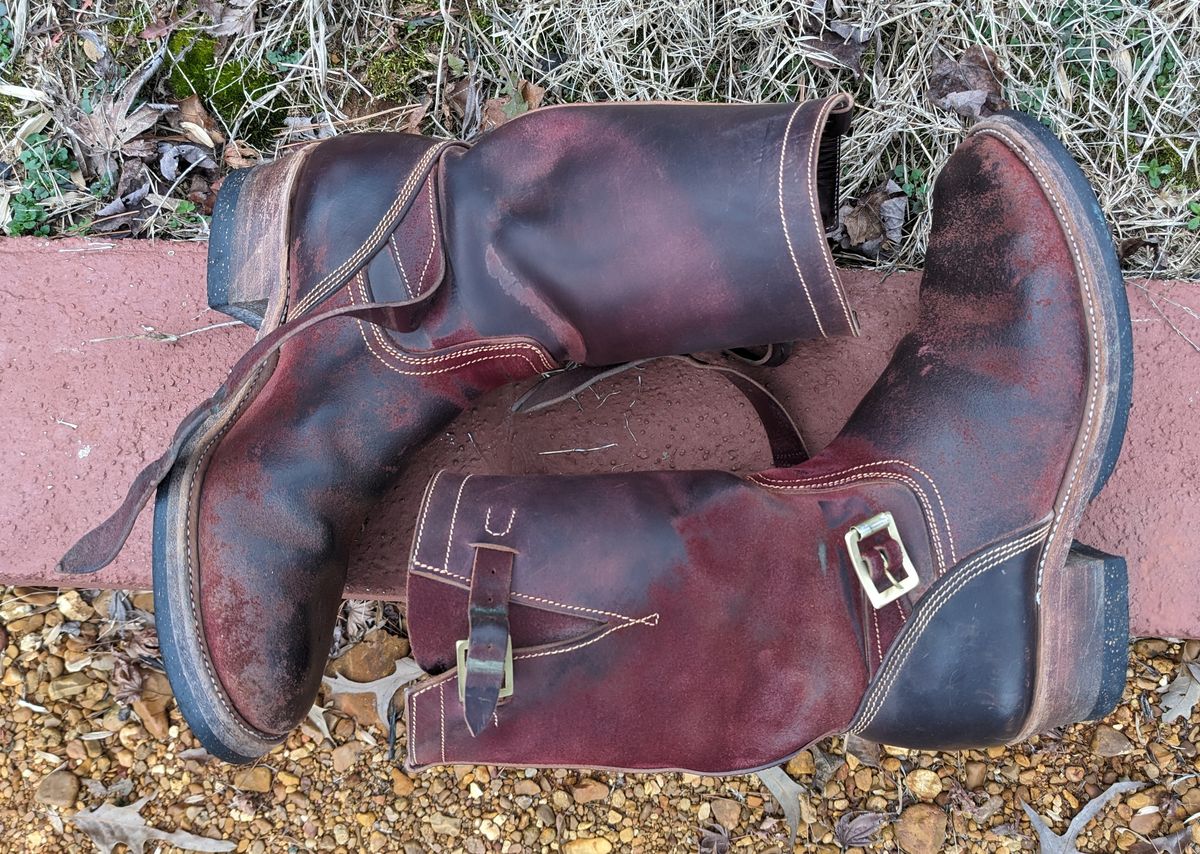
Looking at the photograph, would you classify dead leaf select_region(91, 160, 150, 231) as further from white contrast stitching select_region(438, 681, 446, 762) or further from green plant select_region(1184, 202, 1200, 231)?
green plant select_region(1184, 202, 1200, 231)

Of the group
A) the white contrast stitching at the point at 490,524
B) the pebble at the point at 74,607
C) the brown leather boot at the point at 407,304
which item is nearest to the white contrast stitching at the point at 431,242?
the brown leather boot at the point at 407,304

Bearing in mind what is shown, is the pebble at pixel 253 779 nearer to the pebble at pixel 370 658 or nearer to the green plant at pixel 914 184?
the pebble at pixel 370 658

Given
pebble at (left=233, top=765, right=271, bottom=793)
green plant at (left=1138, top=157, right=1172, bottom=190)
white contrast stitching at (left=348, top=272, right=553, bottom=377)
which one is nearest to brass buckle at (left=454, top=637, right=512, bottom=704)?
white contrast stitching at (left=348, top=272, right=553, bottom=377)

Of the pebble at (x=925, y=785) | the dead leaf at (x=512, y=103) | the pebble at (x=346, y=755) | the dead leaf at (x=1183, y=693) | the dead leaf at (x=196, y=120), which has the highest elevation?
the dead leaf at (x=512, y=103)

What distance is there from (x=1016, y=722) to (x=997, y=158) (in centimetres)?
88

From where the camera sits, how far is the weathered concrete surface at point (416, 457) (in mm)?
1761

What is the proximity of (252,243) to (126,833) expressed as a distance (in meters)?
1.31

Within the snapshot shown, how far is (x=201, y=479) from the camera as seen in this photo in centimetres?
140

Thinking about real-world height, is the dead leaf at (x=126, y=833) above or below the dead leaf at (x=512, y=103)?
below

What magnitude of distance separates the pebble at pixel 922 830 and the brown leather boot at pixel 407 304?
1.14 metres

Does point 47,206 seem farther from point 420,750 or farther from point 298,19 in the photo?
point 420,750

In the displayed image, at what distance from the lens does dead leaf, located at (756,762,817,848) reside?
1937mm

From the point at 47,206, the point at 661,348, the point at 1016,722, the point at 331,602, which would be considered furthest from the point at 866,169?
the point at 47,206

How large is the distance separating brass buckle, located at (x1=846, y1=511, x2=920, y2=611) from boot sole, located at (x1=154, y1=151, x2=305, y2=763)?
0.95m
